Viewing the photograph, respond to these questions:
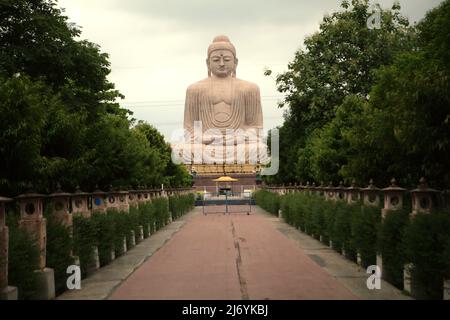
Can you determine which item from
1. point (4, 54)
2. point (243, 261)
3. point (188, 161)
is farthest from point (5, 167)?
point (188, 161)

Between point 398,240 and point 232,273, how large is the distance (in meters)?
3.05

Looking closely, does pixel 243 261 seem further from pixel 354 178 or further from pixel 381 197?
pixel 354 178

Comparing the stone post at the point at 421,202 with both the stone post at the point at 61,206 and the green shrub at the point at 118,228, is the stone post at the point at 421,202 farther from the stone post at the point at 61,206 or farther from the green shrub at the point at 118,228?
the green shrub at the point at 118,228

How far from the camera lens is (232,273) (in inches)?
485

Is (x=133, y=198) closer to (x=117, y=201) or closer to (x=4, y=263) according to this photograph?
(x=117, y=201)

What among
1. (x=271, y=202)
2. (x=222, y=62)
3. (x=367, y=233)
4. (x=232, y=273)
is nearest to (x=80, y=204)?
(x=232, y=273)

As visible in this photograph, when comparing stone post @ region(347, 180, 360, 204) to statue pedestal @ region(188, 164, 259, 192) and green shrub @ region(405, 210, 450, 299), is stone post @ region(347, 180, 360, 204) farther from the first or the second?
statue pedestal @ region(188, 164, 259, 192)

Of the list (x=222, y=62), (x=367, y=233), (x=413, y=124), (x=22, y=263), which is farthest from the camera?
(x=222, y=62)

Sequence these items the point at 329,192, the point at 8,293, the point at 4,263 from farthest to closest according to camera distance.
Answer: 1. the point at 329,192
2. the point at 4,263
3. the point at 8,293

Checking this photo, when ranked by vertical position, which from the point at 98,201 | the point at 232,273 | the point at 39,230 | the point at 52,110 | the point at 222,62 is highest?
the point at 222,62

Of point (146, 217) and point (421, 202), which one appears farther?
point (146, 217)

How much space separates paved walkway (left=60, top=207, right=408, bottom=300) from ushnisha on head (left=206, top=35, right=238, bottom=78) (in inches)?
1870

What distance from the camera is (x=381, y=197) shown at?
1389 centimetres

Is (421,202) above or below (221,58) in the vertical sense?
below
